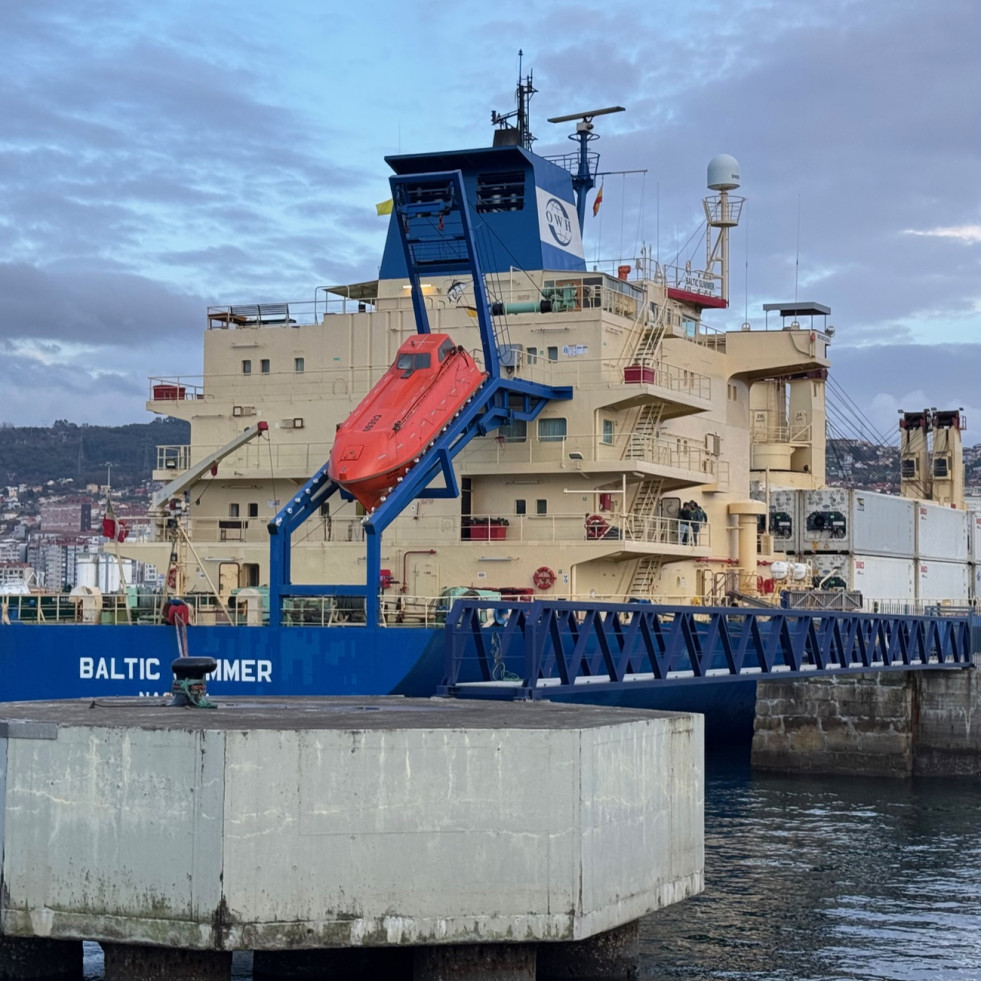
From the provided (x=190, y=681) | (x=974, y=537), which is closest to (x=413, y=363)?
(x=190, y=681)

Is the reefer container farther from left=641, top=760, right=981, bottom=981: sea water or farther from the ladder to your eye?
the ladder

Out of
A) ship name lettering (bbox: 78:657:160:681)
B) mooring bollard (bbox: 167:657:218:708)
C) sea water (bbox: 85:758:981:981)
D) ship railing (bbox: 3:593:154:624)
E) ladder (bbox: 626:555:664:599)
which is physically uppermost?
ladder (bbox: 626:555:664:599)

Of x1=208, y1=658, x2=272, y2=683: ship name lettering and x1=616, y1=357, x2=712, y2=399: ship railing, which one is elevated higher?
x1=616, y1=357, x2=712, y2=399: ship railing

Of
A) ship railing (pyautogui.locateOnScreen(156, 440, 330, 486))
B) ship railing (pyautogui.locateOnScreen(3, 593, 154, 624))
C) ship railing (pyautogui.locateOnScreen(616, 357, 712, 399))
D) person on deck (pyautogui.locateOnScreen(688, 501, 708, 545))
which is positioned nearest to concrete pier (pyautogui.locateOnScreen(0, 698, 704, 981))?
ship railing (pyautogui.locateOnScreen(3, 593, 154, 624))

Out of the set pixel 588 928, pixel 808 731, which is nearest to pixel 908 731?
pixel 808 731

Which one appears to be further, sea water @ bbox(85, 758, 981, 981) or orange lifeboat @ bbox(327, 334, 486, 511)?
orange lifeboat @ bbox(327, 334, 486, 511)

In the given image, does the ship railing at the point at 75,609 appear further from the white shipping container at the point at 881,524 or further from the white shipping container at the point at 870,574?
the white shipping container at the point at 881,524

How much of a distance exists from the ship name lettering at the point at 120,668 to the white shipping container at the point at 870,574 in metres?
22.9

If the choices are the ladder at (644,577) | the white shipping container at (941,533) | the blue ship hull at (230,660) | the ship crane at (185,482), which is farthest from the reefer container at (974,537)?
the blue ship hull at (230,660)

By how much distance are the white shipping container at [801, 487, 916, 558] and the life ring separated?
49.6 feet

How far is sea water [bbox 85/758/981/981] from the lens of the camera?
71.1 ft

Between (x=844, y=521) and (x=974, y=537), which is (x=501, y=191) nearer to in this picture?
(x=844, y=521)

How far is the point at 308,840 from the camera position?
1702 cm

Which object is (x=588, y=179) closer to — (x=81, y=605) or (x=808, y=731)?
(x=808, y=731)
